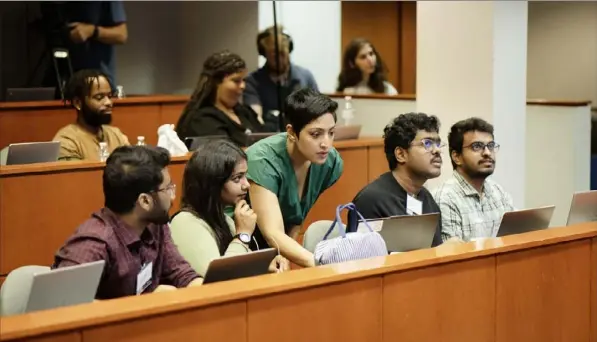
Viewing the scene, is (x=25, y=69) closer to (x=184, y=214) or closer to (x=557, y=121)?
(x=557, y=121)

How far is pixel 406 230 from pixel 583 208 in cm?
89

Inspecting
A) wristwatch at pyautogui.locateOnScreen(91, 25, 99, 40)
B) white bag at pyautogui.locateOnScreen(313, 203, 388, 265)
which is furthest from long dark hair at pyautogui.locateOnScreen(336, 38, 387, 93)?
white bag at pyautogui.locateOnScreen(313, 203, 388, 265)

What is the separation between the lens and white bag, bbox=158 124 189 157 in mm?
5238

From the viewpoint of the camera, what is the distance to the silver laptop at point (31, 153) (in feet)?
15.8

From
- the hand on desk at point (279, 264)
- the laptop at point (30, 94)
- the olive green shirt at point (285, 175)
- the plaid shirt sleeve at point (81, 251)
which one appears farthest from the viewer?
the laptop at point (30, 94)

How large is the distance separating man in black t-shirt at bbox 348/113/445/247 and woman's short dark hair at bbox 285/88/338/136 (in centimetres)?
30

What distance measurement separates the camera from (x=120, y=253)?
2877 mm

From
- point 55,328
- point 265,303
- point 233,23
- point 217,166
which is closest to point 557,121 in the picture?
point 233,23

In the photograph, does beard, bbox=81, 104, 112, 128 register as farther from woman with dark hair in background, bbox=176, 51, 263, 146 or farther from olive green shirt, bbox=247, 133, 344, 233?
olive green shirt, bbox=247, 133, 344, 233

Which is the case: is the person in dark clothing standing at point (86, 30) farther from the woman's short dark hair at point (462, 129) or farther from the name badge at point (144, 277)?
the name badge at point (144, 277)

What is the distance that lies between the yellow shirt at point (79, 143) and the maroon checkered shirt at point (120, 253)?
2.15m

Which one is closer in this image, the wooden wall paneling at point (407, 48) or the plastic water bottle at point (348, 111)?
the plastic water bottle at point (348, 111)

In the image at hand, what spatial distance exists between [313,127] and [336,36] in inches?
260

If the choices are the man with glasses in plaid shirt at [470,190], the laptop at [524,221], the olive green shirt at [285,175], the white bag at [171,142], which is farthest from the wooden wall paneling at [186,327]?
the white bag at [171,142]
